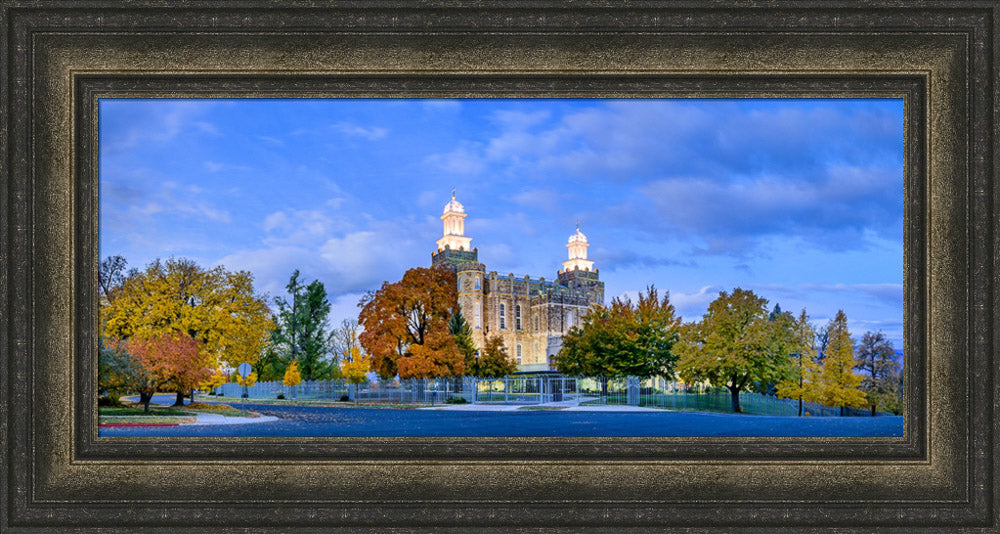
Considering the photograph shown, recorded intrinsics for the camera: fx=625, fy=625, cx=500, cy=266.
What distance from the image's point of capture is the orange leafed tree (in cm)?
650

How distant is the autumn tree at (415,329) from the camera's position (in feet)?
40.0

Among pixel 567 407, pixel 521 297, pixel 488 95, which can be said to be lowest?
pixel 567 407

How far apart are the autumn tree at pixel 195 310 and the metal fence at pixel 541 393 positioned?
0.58 metres

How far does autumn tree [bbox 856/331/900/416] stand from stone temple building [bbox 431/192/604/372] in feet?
11.9

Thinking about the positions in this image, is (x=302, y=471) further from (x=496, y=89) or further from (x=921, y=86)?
(x=921, y=86)

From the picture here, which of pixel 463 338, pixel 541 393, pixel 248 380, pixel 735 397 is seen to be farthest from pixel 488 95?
pixel 463 338

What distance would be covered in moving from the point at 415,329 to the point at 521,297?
2.52 m

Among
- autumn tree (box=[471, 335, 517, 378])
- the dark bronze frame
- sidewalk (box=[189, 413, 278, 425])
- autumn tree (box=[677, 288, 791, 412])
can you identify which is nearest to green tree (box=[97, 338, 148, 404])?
sidewalk (box=[189, 413, 278, 425])

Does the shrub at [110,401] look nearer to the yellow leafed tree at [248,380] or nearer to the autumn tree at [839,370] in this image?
the yellow leafed tree at [248,380]

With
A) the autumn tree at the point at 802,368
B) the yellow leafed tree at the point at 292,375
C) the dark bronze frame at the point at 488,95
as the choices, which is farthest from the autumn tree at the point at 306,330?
the autumn tree at the point at 802,368

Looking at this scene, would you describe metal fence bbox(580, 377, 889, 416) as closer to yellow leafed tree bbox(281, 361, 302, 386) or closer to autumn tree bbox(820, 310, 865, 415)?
autumn tree bbox(820, 310, 865, 415)

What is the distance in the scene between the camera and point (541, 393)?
1330 cm

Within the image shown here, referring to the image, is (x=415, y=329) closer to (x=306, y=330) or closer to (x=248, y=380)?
(x=306, y=330)

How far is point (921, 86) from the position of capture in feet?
16.3
